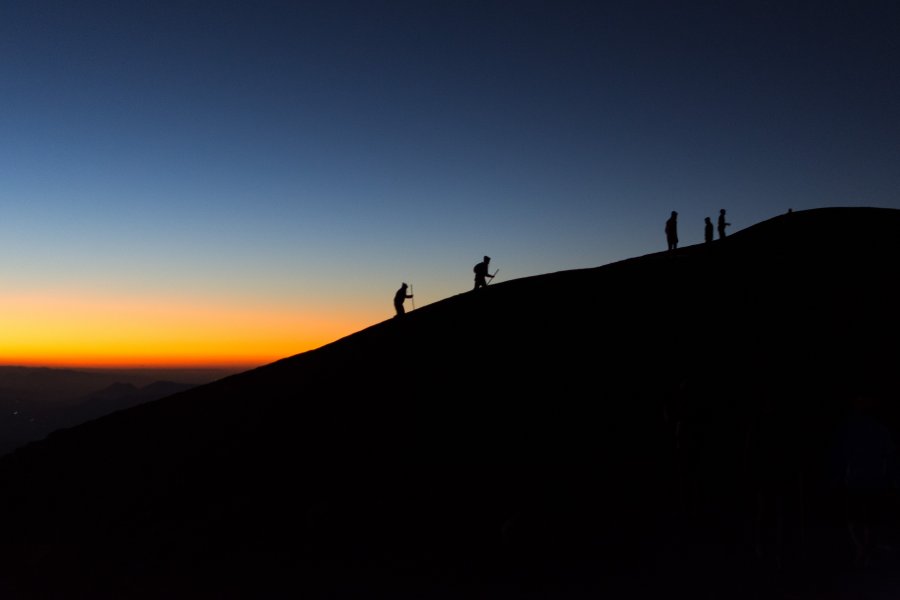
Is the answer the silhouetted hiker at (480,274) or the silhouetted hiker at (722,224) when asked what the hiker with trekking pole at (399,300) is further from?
the silhouetted hiker at (722,224)

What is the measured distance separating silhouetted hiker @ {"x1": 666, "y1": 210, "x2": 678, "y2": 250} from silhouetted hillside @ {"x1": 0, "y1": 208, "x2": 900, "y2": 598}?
175 cm

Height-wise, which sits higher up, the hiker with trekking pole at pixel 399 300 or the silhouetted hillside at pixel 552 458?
the hiker with trekking pole at pixel 399 300

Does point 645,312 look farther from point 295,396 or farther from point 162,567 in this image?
point 162,567

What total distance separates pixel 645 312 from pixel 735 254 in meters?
5.05

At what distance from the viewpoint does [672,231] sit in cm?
2880

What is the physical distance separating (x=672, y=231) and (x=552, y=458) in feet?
52.7

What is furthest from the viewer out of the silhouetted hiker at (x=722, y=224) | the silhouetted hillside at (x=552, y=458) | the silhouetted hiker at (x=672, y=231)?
the silhouetted hiker at (x=722, y=224)

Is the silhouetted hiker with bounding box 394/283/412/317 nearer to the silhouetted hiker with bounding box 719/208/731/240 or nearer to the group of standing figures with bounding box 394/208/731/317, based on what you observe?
the group of standing figures with bounding box 394/208/731/317

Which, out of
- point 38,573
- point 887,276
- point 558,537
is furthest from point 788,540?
point 38,573

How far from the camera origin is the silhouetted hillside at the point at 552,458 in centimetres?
1130

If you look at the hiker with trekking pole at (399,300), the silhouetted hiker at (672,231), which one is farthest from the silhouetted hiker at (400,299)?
the silhouetted hiker at (672,231)

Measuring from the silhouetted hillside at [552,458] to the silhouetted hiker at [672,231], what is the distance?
1.75 metres

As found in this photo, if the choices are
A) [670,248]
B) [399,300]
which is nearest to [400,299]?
[399,300]

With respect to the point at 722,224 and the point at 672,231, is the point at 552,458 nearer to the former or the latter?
the point at 672,231
